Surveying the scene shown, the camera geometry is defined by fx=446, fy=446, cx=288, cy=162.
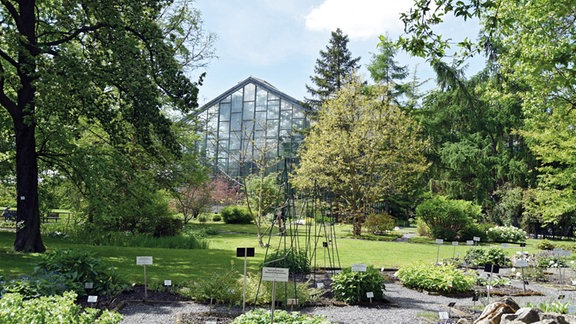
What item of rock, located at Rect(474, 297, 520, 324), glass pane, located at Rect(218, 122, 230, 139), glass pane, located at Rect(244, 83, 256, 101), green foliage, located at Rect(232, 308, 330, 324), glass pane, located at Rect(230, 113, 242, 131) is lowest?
green foliage, located at Rect(232, 308, 330, 324)

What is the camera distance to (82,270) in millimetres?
6148

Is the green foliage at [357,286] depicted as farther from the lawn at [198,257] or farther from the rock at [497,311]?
the rock at [497,311]

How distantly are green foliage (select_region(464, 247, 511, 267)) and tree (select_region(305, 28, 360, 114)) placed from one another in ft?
81.2

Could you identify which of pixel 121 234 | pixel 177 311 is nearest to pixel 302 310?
pixel 177 311

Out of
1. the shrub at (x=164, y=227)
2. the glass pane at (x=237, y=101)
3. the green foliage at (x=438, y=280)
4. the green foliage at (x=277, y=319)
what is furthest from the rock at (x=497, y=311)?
the glass pane at (x=237, y=101)

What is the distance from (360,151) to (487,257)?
10394 mm

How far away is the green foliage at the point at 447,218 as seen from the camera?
18.2 meters

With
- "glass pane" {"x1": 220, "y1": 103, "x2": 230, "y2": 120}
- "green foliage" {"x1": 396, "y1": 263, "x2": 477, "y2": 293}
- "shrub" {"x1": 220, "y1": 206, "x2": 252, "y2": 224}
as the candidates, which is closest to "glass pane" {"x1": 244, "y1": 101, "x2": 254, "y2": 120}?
"glass pane" {"x1": 220, "y1": 103, "x2": 230, "y2": 120}

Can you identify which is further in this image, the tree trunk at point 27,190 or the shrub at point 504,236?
the shrub at point 504,236

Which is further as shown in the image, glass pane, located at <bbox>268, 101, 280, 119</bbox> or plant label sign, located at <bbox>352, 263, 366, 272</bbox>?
glass pane, located at <bbox>268, 101, 280, 119</bbox>

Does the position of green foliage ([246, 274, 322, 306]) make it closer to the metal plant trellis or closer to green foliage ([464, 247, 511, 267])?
the metal plant trellis

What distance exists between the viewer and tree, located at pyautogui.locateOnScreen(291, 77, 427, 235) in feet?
65.3

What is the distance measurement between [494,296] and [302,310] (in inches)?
129

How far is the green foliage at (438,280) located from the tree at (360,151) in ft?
38.7
